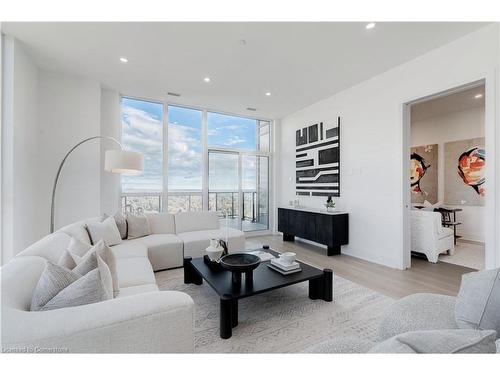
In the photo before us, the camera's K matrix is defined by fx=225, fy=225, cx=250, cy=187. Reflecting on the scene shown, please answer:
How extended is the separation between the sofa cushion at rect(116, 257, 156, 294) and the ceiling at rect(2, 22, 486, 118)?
2.41 metres

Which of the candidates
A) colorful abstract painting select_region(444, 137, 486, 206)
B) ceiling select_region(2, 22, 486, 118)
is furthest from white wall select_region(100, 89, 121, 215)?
colorful abstract painting select_region(444, 137, 486, 206)

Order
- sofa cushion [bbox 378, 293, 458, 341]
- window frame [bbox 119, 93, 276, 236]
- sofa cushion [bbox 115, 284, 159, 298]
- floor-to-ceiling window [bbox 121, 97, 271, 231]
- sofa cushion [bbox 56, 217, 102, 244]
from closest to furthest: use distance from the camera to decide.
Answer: sofa cushion [bbox 378, 293, 458, 341] → sofa cushion [bbox 115, 284, 159, 298] → sofa cushion [bbox 56, 217, 102, 244] → floor-to-ceiling window [bbox 121, 97, 271, 231] → window frame [bbox 119, 93, 276, 236]

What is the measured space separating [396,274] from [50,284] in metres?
3.51

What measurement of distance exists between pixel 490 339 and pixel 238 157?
16.0 feet

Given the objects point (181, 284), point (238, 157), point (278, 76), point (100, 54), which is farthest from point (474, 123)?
point (100, 54)

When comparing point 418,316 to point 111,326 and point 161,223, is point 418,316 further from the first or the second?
point 161,223

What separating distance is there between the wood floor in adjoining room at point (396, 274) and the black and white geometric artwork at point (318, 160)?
1.23 m

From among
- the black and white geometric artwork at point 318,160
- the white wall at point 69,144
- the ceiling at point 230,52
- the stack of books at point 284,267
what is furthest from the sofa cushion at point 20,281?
the black and white geometric artwork at point 318,160

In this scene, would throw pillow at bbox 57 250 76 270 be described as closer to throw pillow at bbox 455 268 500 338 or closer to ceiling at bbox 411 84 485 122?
throw pillow at bbox 455 268 500 338

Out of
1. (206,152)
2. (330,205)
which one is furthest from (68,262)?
(206,152)

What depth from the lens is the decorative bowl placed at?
1.90 m
